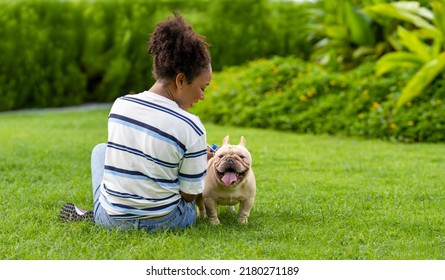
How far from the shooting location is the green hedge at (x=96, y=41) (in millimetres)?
12367

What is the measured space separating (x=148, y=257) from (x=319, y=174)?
293 centimetres

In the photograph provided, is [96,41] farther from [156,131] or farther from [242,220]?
[156,131]

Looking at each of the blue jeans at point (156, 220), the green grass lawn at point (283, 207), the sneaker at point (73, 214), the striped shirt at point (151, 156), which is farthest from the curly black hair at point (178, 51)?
the sneaker at point (73, 214)

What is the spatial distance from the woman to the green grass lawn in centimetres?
19

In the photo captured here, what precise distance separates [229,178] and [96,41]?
364 inches

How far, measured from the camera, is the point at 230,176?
410 centimetres

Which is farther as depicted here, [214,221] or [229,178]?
[214,221]

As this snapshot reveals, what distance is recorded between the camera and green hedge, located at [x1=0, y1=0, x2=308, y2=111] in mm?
12367

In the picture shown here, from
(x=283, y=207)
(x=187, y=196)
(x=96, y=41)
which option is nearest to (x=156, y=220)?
(x=187, y=196)

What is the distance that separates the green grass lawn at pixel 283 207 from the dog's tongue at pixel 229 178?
29 cm

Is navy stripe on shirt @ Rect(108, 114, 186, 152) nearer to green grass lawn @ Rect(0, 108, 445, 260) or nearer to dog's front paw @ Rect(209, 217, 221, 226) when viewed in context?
green grass lawn @ Rect(0, 108, 445, 260)

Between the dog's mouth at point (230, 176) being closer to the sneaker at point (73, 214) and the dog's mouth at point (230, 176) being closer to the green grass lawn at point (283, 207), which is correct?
the green grass lawn at point (283, 207)

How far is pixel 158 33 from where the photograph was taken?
12.9 feet
